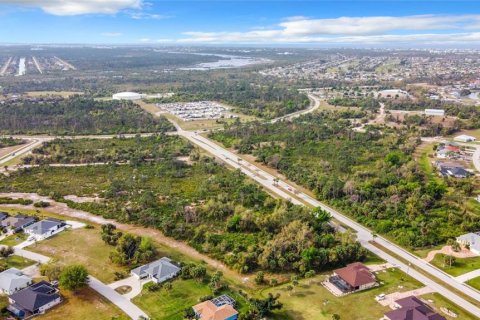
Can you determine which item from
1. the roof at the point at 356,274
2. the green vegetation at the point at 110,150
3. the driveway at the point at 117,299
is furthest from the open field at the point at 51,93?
the roof at the point at 356,274

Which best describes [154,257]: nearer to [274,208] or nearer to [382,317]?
[274,208]

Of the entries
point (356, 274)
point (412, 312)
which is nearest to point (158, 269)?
point (356, 274)

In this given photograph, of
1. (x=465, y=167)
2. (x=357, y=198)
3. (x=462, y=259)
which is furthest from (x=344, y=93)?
(x=462, y=259)

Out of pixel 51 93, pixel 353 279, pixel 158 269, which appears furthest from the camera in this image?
pixel 51 93

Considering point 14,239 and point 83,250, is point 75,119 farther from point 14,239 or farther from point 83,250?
point 83,250

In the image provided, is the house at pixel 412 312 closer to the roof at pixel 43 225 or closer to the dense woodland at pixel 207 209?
the dense woodland at pixel 207 209
